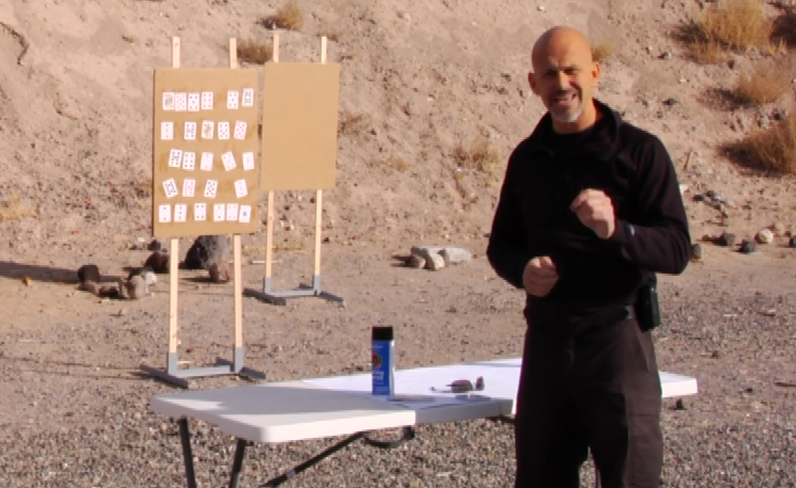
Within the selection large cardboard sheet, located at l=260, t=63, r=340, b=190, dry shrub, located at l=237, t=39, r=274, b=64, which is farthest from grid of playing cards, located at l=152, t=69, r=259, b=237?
dry shrub, located at l=237, t=39, r=274, b=64

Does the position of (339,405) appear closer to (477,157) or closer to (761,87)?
(477,157)

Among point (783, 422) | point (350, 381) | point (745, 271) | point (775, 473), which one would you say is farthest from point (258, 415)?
point (745, 271)

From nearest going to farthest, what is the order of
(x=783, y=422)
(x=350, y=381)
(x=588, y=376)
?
(x=588, y=376)
(x=350, y=381)
(x=783, y=422)

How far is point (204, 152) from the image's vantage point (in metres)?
8.75

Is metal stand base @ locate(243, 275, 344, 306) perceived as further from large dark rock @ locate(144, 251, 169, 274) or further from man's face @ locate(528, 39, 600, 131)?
man's face @ locate(528, 39, 600, 131)

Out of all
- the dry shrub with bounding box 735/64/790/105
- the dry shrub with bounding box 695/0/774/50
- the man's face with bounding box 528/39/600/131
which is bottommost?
the man's face with bounding box 528/39/600/131

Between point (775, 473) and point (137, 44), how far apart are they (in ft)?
38.3

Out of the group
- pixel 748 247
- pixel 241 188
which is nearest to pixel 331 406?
pixel 241 188

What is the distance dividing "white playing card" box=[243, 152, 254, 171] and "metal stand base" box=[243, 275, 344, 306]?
2.59 meters

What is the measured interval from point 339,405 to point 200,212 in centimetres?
443

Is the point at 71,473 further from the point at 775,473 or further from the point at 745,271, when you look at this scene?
the point at 745,271

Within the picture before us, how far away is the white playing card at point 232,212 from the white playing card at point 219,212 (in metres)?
0.03

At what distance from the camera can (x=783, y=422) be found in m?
7.84

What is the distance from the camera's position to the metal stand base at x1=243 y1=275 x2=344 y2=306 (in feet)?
37.7
